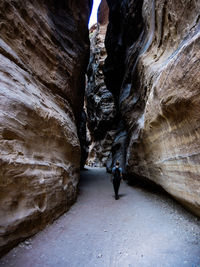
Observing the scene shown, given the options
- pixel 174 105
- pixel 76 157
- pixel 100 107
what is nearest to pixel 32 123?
pixel 76 157

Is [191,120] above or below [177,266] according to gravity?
above

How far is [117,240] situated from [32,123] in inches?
138

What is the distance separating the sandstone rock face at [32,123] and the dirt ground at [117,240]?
371mm

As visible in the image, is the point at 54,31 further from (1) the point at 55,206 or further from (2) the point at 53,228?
(2) the point at 53,228

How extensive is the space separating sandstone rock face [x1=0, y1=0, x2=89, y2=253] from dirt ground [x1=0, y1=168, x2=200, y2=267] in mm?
371

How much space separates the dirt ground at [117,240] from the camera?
8.85ft

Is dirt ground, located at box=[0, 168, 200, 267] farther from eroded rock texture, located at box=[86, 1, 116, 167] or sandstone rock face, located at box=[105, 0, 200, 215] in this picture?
eroded rock texture, located at box=[86, 1, 116, 167]

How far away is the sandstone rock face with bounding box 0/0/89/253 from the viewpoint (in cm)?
303

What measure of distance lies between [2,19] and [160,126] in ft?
18.6

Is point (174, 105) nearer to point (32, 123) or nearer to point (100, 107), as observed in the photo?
point (32, 123)

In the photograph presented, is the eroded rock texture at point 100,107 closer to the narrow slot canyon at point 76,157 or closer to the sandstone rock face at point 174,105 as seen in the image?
the sandstone rock face at point 174,105

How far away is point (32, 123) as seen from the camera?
12.8ft

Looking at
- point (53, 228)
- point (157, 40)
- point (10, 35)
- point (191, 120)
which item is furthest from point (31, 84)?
point (157, 40)

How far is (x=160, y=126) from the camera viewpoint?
4691 millimetres
